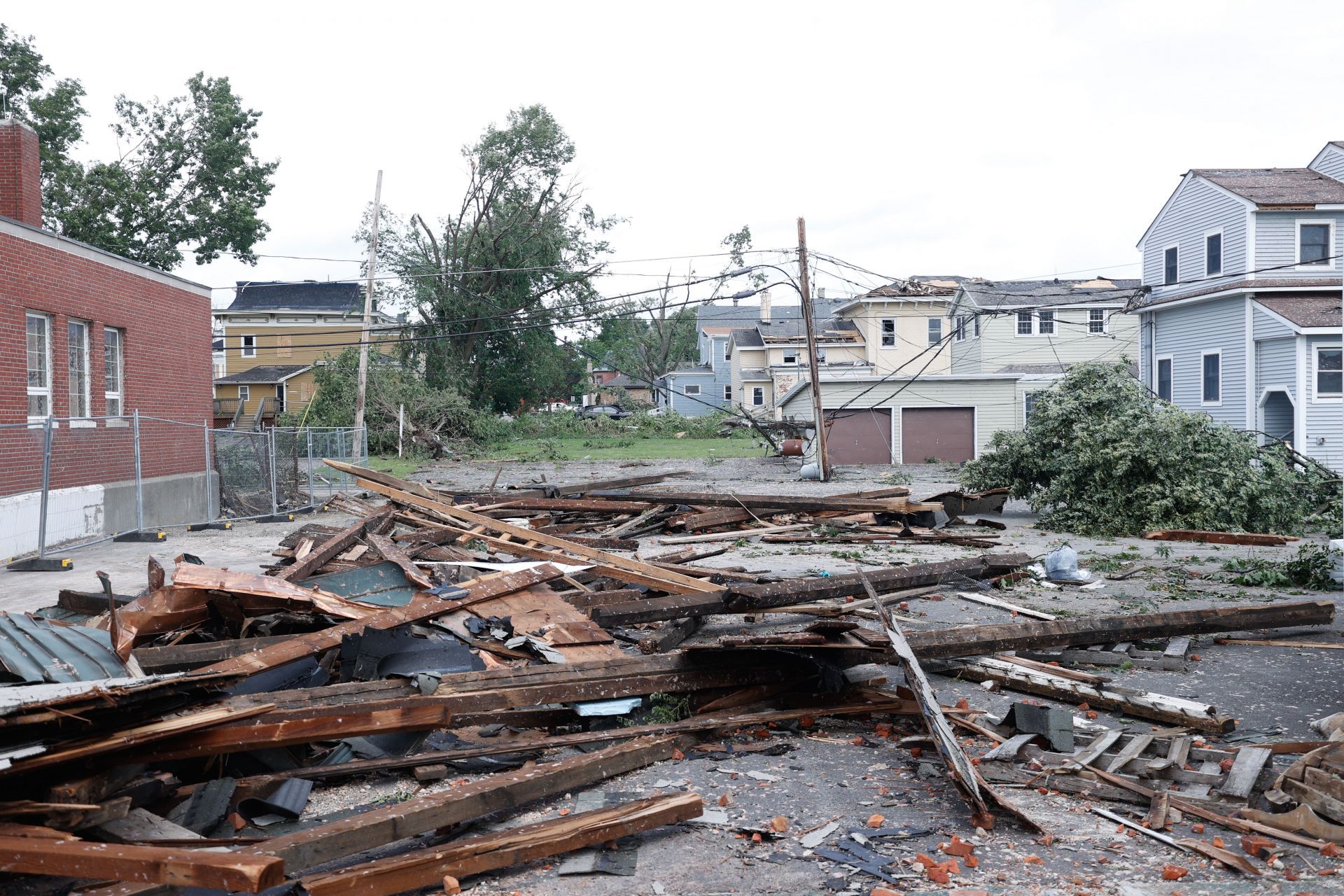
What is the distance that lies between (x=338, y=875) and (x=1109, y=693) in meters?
5.07

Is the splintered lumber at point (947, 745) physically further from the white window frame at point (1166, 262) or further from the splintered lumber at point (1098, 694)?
the white window frame at point (1166, 262)

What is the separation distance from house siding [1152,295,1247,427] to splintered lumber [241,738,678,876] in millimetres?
26151

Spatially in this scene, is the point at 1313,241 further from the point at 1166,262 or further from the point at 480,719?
the point at 480,719

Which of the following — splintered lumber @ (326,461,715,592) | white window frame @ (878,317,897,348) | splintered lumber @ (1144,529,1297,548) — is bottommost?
splintered lumber @ (1144,529,1297,548)

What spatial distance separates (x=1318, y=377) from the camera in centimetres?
2578

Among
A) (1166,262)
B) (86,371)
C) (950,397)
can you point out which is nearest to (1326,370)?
(1166,262)

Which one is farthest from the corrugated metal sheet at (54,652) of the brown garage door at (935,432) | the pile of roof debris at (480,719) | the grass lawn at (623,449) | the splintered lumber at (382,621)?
the brown garage door at (935,432)

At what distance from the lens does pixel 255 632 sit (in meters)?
7.14

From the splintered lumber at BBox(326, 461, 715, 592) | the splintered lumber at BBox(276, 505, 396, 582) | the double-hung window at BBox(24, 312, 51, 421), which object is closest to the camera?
the splintered lumber at BBox(276, 505, 396, 582)

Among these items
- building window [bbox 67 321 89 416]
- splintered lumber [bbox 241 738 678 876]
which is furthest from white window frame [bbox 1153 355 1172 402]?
splintered lumber [bbox 241 738 678 876]

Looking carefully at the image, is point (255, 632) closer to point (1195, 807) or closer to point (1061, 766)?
point (1061, 766)

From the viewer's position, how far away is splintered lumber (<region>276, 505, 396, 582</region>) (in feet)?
30.6

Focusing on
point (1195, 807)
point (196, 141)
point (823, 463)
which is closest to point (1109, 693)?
point (1195, 807)

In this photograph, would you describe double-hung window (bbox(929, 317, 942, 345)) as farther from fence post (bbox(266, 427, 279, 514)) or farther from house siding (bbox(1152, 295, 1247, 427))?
fence post (bbox(266, 427, 279, 514))
